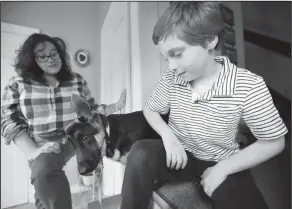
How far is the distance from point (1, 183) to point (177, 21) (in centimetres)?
48

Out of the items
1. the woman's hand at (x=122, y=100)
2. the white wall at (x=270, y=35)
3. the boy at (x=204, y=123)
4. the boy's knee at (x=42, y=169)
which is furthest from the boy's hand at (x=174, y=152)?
the white wall at (x=270, y=35)

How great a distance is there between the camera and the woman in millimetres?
490

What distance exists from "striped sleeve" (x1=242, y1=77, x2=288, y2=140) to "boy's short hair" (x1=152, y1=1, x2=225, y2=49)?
0.13m

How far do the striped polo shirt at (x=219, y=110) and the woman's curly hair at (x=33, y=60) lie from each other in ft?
0.63

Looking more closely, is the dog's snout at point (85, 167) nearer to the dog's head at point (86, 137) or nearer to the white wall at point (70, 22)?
the dog's head at point (86, 137)

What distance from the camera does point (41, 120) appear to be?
1.62 ft

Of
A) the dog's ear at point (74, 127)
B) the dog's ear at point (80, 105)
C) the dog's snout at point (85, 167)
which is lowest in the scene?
the dog's snout at point (85, 167)


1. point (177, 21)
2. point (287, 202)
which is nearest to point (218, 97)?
point (177, 21)

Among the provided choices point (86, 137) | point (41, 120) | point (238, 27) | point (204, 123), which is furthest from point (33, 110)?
point (238, 27)

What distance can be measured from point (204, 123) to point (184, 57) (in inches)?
5.2

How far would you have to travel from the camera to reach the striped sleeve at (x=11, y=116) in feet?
1.62

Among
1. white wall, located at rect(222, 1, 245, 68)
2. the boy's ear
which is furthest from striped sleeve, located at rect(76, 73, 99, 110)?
white wall, located at rect(222, 1, 245, 68)

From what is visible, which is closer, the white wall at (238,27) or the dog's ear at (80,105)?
the dog's ear at (80,105)

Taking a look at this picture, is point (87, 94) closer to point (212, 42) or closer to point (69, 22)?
point (69, 22)
